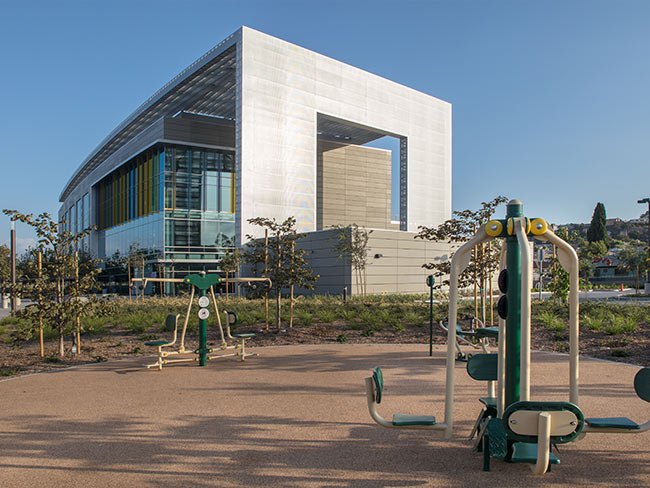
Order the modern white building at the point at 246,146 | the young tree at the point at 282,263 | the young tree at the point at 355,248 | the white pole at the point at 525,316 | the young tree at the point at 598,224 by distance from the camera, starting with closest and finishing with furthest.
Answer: the white pole at the point at 525,316
the young tree at the point at 282,263
the young tree at the point at 355,248
the modern white building at the point at 246,146
the young tree at the point at 598,224

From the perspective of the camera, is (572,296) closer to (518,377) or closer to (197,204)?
(518,377)

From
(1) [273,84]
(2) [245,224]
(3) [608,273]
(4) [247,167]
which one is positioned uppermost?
(1) [273,84]

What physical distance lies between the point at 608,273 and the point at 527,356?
8057cm

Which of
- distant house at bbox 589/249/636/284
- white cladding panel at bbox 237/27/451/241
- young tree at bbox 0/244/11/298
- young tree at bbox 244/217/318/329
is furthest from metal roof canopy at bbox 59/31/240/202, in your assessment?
distant house at bbox 589/249/636/284

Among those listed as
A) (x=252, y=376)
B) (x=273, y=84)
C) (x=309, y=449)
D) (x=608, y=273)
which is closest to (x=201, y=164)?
Result: (x=273, y=84)

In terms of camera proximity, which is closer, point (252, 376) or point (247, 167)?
point (252, 376)

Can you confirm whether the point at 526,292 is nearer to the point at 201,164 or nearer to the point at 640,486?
the point at 640,486

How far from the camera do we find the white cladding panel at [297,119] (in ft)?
115

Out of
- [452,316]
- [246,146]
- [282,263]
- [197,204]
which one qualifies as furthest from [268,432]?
[197,204]

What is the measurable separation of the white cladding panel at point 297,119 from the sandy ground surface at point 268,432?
27670mm

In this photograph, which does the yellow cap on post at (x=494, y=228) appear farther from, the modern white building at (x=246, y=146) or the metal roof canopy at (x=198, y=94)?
the metal roof canopy at (x=198, y=94)

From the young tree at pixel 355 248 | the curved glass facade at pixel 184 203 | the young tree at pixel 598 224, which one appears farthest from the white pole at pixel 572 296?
the young tree at pixel 598 224

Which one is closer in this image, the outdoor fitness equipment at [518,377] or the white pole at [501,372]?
the outdoor fitness equipment at [518,377]

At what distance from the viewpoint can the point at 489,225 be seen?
411 cm
